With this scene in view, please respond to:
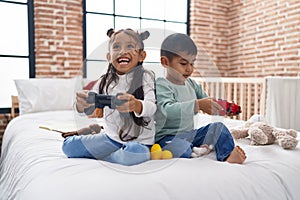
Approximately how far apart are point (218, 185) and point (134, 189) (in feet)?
0.82

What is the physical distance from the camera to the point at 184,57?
943 mm

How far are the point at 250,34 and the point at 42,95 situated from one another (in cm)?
269

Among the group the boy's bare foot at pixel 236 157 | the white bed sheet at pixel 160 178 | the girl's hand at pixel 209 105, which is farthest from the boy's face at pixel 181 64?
the boy's bare foot at pixel 236 157

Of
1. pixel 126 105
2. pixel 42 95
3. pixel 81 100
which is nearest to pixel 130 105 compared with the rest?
pixel 126 105

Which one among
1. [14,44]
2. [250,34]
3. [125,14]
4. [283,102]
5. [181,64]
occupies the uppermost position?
[125,14]

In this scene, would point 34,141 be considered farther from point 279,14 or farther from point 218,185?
point 279,14

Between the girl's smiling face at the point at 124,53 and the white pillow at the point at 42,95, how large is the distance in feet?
5.94

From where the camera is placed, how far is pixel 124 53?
2.88ft

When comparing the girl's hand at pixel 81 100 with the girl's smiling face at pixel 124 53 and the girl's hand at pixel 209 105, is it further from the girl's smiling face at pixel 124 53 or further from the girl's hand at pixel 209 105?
the girl's hand at pixel 209 105

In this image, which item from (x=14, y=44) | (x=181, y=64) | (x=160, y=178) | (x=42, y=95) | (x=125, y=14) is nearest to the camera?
(x=160, y=178)

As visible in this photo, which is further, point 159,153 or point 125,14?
point 125,14

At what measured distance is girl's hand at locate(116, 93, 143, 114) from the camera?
83 centimetres

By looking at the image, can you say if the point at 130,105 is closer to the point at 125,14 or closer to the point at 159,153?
the point at 159,153

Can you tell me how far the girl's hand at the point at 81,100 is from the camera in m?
0.85
